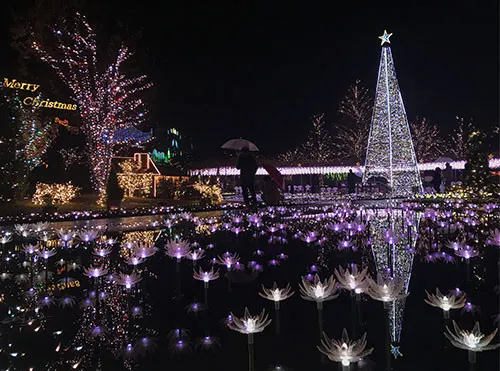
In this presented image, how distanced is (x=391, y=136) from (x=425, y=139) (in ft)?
121

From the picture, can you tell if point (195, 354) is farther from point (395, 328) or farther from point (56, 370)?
point (395, 328)

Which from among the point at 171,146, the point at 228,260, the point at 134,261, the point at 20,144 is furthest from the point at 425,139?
the point at 134,261

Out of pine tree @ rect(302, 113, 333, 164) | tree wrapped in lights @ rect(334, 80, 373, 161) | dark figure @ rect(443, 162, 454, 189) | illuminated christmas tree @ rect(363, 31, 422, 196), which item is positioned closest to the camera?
illuminated christmas tree @ rect(363, 31, 422, 196)

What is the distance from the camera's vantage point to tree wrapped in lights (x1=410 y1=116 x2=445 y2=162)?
169ft

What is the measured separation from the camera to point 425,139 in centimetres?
5328

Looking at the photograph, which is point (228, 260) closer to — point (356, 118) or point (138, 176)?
point (138, 176)

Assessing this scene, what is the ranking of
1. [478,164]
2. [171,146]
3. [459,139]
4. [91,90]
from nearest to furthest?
[478,164] → [91,90] → [171,146] → [459,139]

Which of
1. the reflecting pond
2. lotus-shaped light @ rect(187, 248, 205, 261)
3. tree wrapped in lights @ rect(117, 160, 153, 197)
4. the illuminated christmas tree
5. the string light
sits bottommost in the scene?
the reflecting pond

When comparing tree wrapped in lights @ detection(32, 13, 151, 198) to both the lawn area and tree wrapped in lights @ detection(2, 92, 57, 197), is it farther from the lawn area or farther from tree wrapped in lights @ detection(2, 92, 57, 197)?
tree wrapped in lights @ detection(2, 92, 57, 197)

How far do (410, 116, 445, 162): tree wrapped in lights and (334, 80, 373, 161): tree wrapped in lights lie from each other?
393 inches

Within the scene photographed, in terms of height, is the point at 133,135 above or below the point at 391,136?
above

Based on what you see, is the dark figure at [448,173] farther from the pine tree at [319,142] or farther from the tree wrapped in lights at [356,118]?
the pine tree at [319,142]

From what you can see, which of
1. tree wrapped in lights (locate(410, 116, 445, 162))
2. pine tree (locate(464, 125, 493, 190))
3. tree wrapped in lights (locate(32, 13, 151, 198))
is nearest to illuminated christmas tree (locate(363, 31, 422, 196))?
pine tree (locate(464, 125, 493, 190))

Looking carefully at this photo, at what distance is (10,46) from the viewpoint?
22.0 meters
